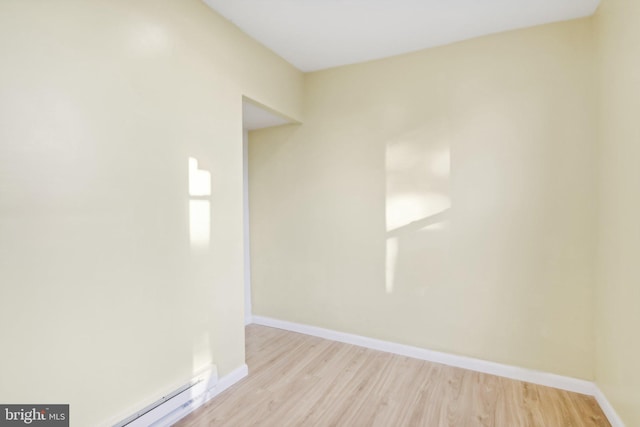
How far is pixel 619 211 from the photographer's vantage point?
5.92 ft

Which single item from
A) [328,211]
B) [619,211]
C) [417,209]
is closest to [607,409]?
[619,211]

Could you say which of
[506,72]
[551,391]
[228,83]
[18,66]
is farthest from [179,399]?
[506,72]

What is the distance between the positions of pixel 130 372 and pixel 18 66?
1571 mm

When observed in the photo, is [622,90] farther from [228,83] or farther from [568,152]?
[228,83]

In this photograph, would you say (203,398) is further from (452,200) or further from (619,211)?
(619,211)

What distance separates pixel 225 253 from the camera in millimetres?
2314

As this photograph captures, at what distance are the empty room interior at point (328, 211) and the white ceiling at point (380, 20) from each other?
0.07 ft

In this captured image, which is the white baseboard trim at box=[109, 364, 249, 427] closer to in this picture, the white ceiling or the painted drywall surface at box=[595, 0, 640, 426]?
the painted drywall surface at box=[595, 0, 640, 426]

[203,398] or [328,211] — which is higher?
[328,211]

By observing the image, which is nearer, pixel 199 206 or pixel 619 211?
pixel 619 211

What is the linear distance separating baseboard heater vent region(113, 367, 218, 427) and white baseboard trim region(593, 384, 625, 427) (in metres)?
2.53

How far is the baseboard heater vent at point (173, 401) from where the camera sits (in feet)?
5.55

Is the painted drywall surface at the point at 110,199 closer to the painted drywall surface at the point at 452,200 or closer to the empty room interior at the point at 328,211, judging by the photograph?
the empty room interior at the point at 328,211

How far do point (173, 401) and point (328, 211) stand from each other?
2012mm
